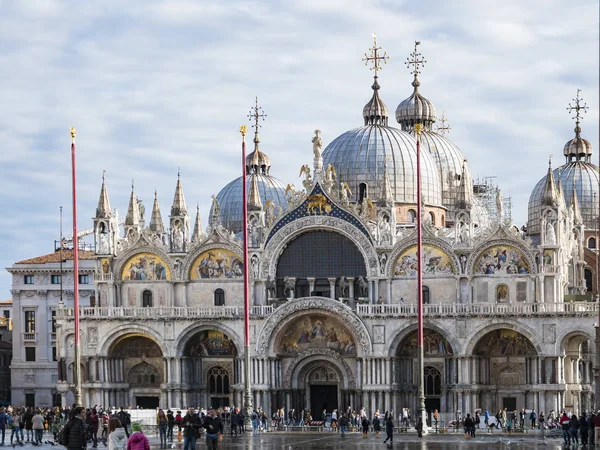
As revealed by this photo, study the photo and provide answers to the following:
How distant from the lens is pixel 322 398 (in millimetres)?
91500

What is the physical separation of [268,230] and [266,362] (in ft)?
25.6

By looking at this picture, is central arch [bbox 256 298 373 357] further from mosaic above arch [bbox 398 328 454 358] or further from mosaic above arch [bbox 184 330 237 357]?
mosaic above arch [bbox 184 330 237 357]

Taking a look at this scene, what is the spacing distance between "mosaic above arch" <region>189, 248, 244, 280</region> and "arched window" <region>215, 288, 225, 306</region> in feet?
2.78

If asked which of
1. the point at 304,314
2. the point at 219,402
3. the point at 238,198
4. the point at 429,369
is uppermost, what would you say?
the point at 238,198

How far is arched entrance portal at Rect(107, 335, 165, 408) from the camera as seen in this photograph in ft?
307

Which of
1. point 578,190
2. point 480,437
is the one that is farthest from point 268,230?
point 578,190

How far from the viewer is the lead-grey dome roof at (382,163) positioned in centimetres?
9856

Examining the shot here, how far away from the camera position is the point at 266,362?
89.6 meters

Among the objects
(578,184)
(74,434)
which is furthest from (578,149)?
(74,434)

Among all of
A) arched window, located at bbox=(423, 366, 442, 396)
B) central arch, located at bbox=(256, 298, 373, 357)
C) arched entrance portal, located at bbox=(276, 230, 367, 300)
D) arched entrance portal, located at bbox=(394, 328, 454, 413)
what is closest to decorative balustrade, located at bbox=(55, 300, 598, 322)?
central arch, located at bbox=(256, 298, 373, 357)

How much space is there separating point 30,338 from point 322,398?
28424mm

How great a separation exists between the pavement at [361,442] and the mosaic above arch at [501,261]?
14.7 meters

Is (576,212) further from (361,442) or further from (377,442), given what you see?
(361,442)

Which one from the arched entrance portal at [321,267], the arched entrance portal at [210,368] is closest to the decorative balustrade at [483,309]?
the arched entrance portal at [321,267]
